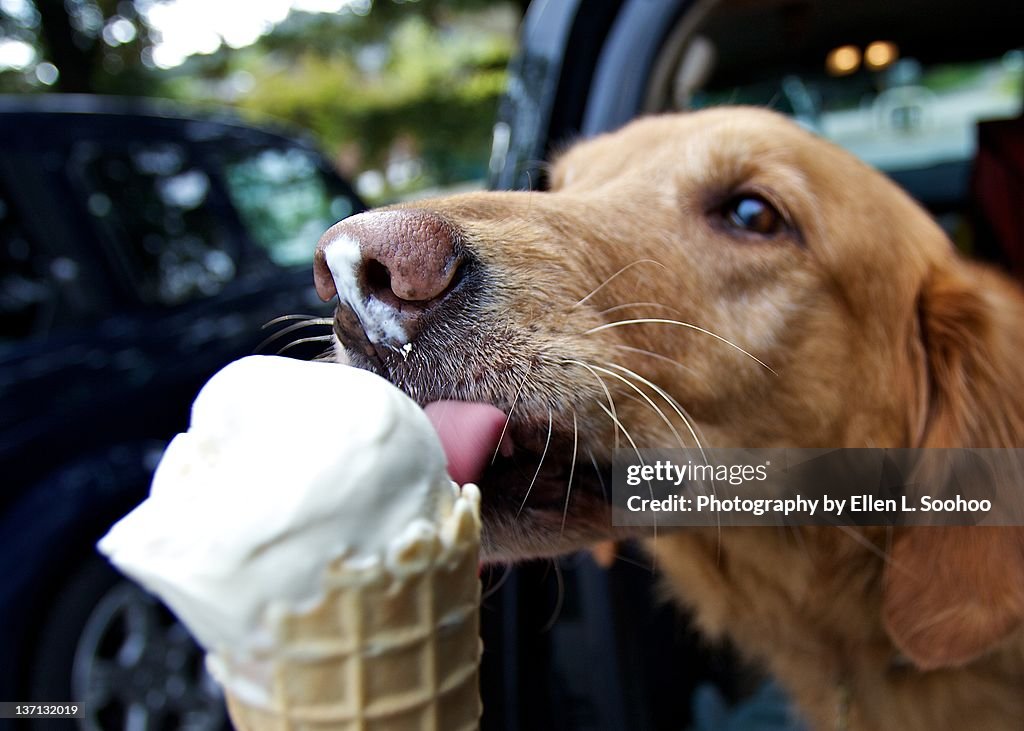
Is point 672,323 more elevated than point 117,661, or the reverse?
point 672,323

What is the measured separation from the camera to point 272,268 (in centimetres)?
416

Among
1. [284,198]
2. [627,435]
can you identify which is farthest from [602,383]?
[284,198]

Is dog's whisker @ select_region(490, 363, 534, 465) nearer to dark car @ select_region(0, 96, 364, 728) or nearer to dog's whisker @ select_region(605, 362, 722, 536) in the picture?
dog's whisker @ select_region(605, 362, 722, 536)

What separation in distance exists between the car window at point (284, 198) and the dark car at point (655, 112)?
2.10 metres

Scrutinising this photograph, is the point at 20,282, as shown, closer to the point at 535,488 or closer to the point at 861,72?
the point at 535,488

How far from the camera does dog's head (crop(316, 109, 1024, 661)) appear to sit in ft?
4.20

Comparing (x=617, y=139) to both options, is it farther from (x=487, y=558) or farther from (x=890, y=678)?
(x=890, y=678)

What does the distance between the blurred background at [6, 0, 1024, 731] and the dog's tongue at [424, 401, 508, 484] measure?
1.33ft

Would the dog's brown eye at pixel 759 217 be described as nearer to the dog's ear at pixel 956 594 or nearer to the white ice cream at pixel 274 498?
the dog's ear at pixel 956 594

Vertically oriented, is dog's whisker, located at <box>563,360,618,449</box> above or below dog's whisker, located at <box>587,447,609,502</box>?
above

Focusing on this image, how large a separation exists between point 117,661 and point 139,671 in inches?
3.7

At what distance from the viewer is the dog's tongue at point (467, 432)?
1.18m

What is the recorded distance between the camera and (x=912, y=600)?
1.67 m

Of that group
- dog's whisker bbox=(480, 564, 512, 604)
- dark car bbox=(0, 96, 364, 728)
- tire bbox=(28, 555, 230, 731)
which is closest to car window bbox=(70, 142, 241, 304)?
dark car bbox=(0, 96, 364, 728)
